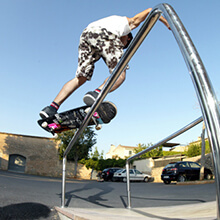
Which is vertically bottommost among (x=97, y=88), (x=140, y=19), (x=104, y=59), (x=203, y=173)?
(x=203, y=173)

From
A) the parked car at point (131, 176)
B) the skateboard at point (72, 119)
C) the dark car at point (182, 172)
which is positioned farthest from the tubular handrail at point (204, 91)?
the parked car at point (131, 176)

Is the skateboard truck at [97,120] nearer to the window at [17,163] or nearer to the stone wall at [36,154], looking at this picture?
the stone wall at [36,154]

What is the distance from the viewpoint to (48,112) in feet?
7.37

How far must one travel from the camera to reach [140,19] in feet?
6.77

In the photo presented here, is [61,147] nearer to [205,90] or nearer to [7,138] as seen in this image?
[7,138]

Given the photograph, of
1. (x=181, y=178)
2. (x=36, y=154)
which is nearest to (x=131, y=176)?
(x=181, y=178)

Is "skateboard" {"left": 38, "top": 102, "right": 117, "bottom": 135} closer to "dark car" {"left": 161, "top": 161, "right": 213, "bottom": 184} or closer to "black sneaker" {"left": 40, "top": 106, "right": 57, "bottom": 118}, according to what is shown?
"black sneaker" {"left": 40, "top": 106, "right": 57, "bottom": 118}

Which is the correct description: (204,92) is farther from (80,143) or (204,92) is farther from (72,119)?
(80,143)

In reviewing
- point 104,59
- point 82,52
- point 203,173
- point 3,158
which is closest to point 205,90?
point 104,59

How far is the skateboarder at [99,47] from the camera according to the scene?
6.74 ft

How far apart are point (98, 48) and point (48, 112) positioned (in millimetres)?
807

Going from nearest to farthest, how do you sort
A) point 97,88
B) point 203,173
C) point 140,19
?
point 140,19 → point 97,88 → point 203,173

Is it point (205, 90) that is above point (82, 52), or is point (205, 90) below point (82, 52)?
below

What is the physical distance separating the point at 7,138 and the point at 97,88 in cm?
2238
